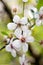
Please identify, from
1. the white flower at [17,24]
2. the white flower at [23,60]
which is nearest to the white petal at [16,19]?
the white flower at [17,24]

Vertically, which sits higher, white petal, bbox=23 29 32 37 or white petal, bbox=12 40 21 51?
white petal, bbox=23 29 32 37

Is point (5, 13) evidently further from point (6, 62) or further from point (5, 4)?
point (6, 62)

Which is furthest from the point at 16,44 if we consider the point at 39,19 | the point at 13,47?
the point at 39,19

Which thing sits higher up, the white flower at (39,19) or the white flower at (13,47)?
the white flower at (39,19)

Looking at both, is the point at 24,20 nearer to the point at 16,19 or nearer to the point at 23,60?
the point at 16,19

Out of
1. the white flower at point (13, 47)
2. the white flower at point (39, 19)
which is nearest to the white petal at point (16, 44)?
the white flower at point (13, 47)

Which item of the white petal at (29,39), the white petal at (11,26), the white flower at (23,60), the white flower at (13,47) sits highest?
the white petal at (11,26)

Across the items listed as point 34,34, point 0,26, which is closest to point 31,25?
point 34,34

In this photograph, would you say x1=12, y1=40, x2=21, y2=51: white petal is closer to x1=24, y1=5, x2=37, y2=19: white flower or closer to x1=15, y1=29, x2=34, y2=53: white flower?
x1=15, y1=29, x2=34, y2=53: white flower

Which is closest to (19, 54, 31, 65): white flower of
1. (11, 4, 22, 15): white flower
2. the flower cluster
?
the flower cluster

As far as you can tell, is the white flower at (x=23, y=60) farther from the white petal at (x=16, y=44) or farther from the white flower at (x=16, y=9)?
the white flower at (x=16, y=9)

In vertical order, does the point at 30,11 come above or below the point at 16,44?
above
